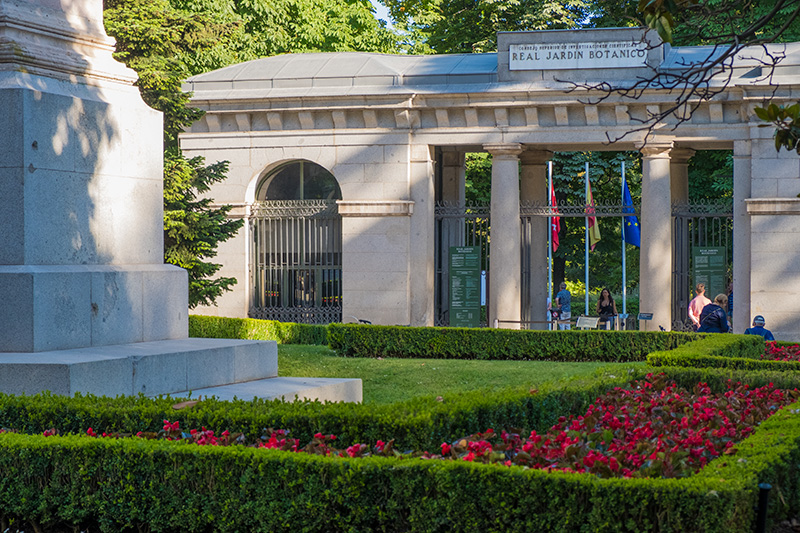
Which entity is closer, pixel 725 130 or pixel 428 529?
pixel 428 529

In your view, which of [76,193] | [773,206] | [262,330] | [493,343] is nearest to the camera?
[76,193]

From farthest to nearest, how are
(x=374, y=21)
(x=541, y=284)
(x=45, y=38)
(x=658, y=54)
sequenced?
(x=374, y=21) < (x=541, y=284) < (x=658, y=54) < (x=45, y=38)

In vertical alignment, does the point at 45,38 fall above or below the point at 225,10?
below

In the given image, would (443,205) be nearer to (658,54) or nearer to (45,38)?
(658,54)

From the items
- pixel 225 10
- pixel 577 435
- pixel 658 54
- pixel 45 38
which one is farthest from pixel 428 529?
pixel 225 10

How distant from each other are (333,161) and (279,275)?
3.19m

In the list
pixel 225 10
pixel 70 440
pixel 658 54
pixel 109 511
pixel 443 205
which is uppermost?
pixel 225 10

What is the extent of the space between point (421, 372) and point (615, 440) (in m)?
7.43

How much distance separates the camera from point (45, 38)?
9.94 metres

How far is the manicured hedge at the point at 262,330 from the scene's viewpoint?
20.1 meters

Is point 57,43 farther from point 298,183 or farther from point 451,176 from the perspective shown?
point 451,176

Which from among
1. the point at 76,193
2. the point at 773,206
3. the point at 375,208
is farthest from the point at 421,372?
the point at 773,206

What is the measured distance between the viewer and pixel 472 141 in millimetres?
22734

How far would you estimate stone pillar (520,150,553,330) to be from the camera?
83.6 ft
